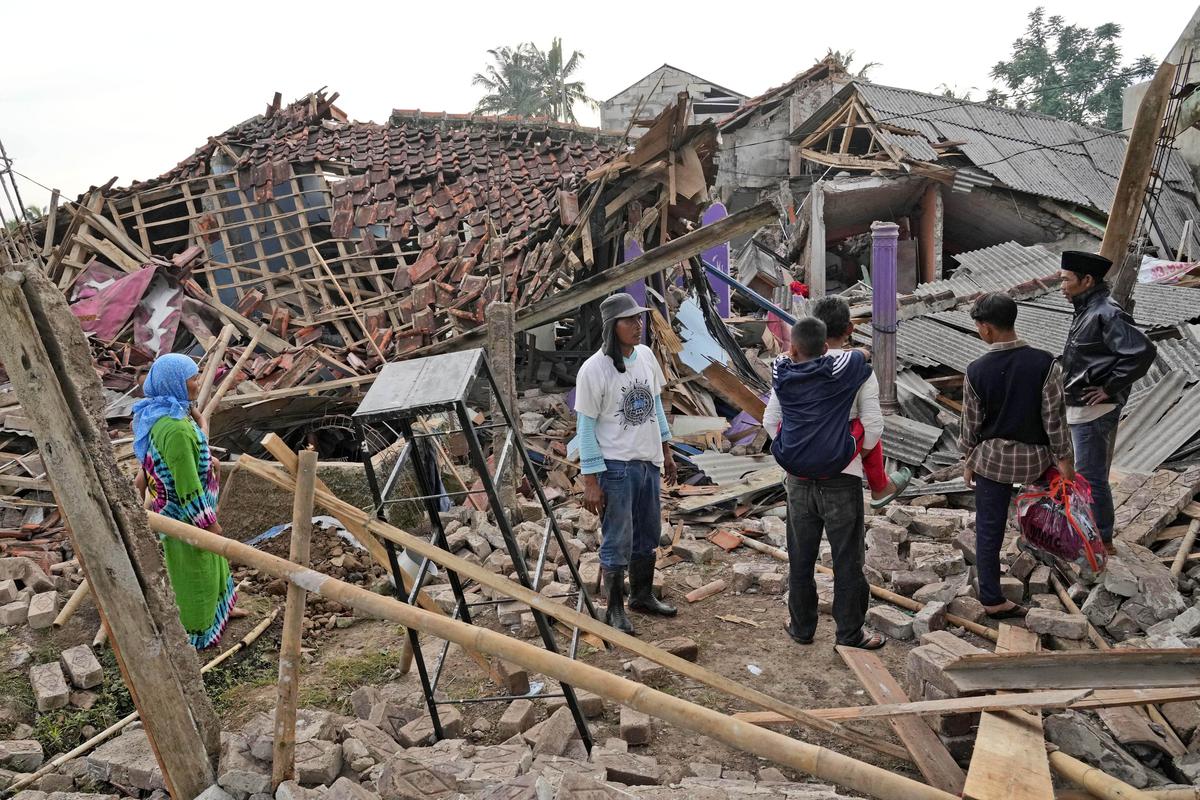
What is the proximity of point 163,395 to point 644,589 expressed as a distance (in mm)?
3035

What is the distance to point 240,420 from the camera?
852cm

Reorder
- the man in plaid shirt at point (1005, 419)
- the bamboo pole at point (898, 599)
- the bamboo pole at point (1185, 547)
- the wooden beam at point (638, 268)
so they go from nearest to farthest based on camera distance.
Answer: the man in plaid shirt at point (1005, 419) → the bamboo pole at point (898, 599) → the bamboo pole at point (1185, 547) → the wooden beam at point (638, 268)

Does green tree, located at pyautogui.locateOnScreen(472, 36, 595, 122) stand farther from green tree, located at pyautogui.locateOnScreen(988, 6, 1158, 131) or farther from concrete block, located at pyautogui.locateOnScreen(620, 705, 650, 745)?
concrete block, located at pyautogui.locateOnScreen(620, 705, 650, 745)

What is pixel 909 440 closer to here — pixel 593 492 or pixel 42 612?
pixel 593 492

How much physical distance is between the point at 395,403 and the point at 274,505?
13.8ft

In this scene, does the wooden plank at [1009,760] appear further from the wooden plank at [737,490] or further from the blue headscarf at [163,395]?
the wooden plank at [737,490]

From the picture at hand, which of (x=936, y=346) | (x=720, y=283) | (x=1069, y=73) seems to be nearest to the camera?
(x=936, y=346)

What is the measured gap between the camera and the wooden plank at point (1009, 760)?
2.59 m

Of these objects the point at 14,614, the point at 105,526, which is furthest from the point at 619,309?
the point at 14,614

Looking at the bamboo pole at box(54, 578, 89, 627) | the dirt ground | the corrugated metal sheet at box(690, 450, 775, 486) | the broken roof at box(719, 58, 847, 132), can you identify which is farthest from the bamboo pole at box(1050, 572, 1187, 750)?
the broken roof at box(719, 58, 847, 132)

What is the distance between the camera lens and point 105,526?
9.18 ft

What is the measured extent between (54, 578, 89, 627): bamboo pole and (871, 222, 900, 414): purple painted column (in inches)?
258

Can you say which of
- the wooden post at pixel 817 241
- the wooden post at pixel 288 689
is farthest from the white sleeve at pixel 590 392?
the wooden post at pixel 817 241

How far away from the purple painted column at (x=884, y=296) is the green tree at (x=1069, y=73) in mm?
36770
